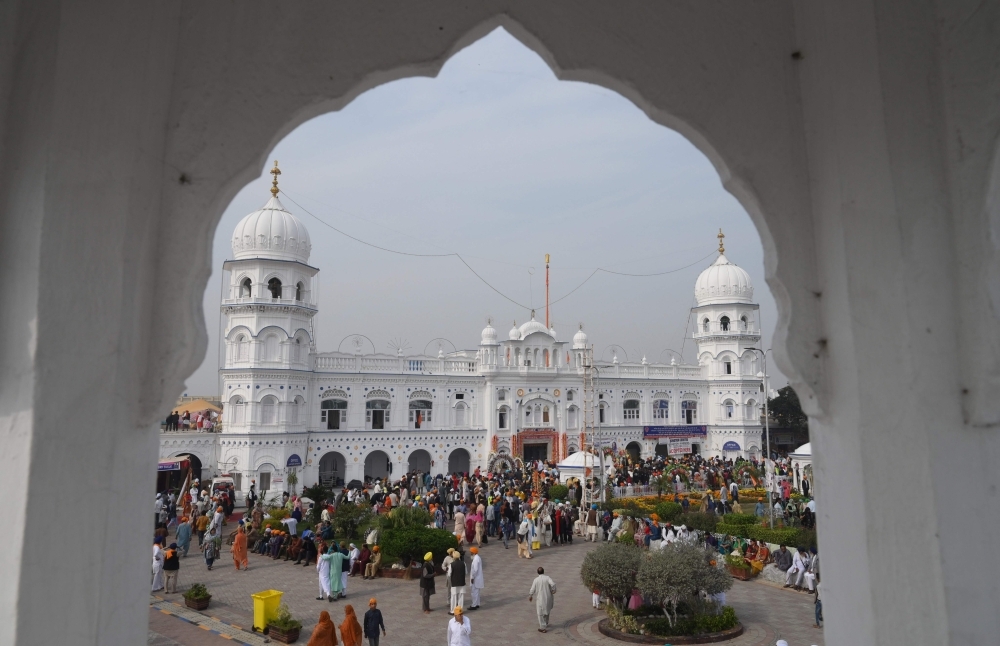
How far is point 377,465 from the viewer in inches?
1195

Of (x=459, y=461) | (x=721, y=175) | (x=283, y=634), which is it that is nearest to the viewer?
(x=721, y=175)

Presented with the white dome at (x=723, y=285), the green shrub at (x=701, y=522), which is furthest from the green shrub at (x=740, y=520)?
the white dome at (x=723, y=285)

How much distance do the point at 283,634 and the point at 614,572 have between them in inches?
177

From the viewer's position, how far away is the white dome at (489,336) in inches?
1257

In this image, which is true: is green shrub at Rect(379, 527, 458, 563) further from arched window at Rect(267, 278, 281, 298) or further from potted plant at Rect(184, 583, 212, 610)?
arched window at Rect(267, 278, 281, 298)

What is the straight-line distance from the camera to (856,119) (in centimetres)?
221

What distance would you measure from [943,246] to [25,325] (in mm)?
2604

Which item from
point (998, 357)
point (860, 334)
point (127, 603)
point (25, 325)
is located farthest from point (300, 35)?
point (998, 357)

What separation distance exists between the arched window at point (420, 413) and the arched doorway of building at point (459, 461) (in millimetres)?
2674

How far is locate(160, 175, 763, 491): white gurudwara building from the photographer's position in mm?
25328

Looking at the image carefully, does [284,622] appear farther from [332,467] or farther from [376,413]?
[332,467]

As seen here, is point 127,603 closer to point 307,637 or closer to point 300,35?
point 300,35

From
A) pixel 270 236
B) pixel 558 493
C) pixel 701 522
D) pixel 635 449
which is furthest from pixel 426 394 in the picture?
pixel 701 522

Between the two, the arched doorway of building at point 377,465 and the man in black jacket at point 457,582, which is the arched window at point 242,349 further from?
the man in black jacket at point 457,582
